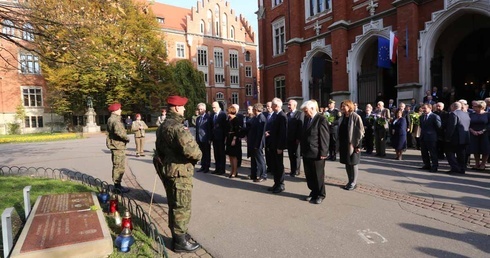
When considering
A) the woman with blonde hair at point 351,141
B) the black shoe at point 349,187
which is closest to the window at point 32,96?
the woman with blonde hair at point 351,141

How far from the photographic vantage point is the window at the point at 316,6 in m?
20.0

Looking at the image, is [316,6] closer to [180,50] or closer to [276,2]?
[276,2]

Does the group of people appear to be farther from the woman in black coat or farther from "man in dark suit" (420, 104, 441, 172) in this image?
the woman in black coat

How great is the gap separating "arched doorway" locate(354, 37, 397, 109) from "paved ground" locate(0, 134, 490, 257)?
11117mm

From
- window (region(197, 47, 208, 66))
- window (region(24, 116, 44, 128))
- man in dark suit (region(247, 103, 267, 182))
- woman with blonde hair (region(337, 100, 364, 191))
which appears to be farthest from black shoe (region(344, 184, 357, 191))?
window (region(197, 47, 208, 66))

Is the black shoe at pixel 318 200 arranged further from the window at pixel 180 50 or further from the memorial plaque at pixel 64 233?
the window at pixel 180 50

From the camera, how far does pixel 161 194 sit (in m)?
6.34

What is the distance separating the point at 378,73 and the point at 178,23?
36.2 metres

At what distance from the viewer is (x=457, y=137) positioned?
7488 mm

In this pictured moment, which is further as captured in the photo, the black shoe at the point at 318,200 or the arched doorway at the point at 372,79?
the arched doorway at the point at 372,79

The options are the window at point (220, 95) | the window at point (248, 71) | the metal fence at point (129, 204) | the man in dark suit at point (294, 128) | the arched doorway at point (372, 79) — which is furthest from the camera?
the window at point (248, 71)

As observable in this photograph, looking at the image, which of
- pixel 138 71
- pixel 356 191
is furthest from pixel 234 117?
pixel 138 71

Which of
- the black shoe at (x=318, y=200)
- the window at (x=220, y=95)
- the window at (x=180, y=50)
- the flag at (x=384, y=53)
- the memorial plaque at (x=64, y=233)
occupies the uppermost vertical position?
the window at (x=180, y=50)

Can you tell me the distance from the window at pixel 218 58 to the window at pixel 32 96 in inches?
978
